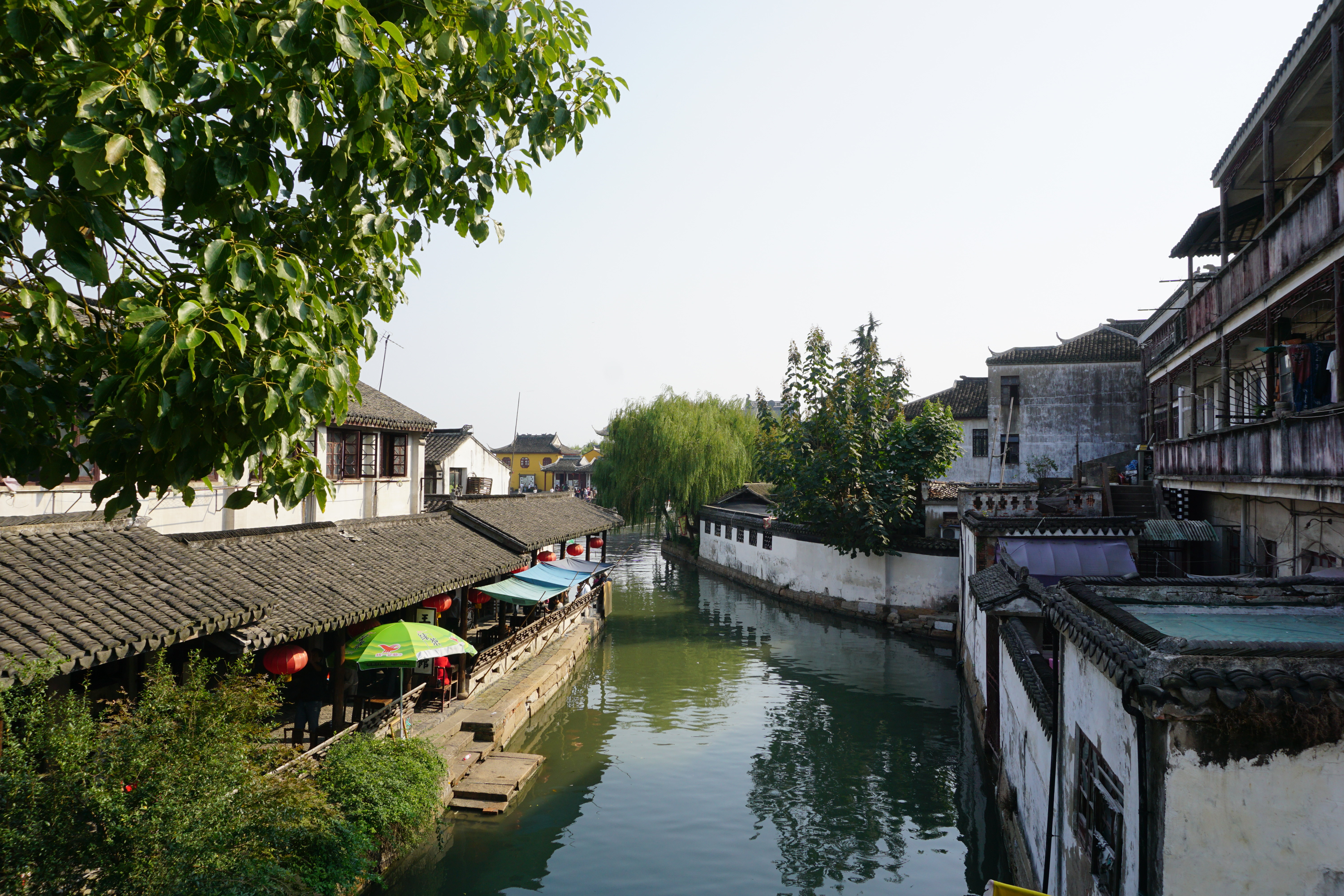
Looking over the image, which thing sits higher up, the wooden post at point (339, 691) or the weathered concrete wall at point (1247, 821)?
the weathered concrete wall at point (1247, 821)

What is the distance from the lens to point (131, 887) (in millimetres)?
5176

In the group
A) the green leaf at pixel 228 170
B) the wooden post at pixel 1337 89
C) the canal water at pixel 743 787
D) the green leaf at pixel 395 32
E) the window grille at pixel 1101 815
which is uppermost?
the wooden post at pixel 1337 89

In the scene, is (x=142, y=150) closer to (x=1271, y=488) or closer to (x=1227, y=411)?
(x=1271, y=488)

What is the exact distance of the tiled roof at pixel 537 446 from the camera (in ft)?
272

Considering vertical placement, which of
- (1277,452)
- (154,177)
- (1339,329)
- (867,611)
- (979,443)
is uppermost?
(979,443)

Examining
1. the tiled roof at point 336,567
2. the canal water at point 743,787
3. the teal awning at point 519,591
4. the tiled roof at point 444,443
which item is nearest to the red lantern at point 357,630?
the tiled roof at point 336,567

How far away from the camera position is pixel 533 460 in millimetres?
82938

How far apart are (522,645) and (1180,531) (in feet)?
41.8

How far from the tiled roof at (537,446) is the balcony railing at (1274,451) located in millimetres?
70656

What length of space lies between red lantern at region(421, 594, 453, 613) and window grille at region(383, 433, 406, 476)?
3.31m

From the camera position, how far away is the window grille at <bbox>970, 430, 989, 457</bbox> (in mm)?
33344

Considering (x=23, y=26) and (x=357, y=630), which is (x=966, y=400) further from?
(x=23, y=26)

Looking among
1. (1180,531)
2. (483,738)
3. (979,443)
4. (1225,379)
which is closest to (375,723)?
(483,738)

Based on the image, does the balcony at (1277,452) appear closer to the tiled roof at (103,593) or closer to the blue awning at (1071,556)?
the blue awning at (1071,556)
